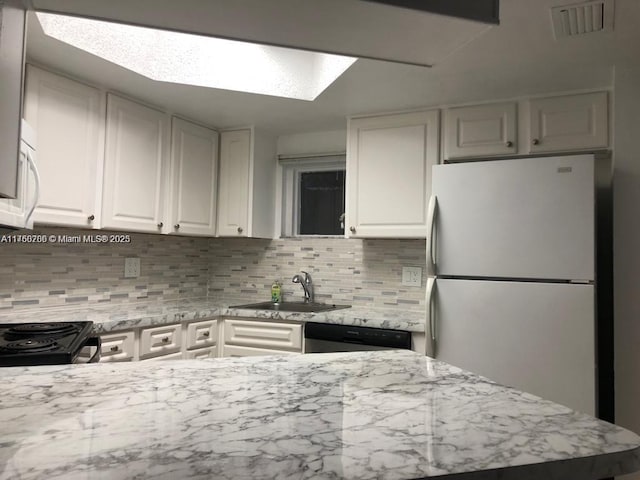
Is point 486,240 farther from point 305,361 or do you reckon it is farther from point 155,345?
point 155,345

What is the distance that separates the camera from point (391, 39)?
0.92 metres

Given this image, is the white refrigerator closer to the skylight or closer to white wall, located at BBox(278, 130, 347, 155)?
the skylight

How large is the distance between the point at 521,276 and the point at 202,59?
1.69m

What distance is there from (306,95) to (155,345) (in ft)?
5.08

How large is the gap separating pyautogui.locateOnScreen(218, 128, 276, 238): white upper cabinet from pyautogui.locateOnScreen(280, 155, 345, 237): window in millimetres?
249

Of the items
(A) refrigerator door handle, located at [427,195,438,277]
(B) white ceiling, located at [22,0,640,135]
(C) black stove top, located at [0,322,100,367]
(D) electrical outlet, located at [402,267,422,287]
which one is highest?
(B) white ceiling, located at [22,0,640,135]

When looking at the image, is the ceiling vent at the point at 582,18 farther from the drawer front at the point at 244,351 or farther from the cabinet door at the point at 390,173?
the drawer front at the point at 244,351

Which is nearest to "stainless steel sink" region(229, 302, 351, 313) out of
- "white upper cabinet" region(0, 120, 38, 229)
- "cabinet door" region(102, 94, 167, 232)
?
"cabinet door" region(102, 94, 167, 232)

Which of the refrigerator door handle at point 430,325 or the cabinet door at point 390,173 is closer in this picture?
the refrigerator door handle at point 430,325

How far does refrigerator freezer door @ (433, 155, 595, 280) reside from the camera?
2273mm

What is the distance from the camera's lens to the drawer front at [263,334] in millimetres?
2977

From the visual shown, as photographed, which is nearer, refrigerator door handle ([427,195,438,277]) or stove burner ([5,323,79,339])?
stove burner ([5,323,79,339])

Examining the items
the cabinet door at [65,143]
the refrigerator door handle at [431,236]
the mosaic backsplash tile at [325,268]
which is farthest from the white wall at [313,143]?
the cabinet door at [65,143]

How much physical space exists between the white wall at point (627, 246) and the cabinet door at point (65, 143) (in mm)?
2654
